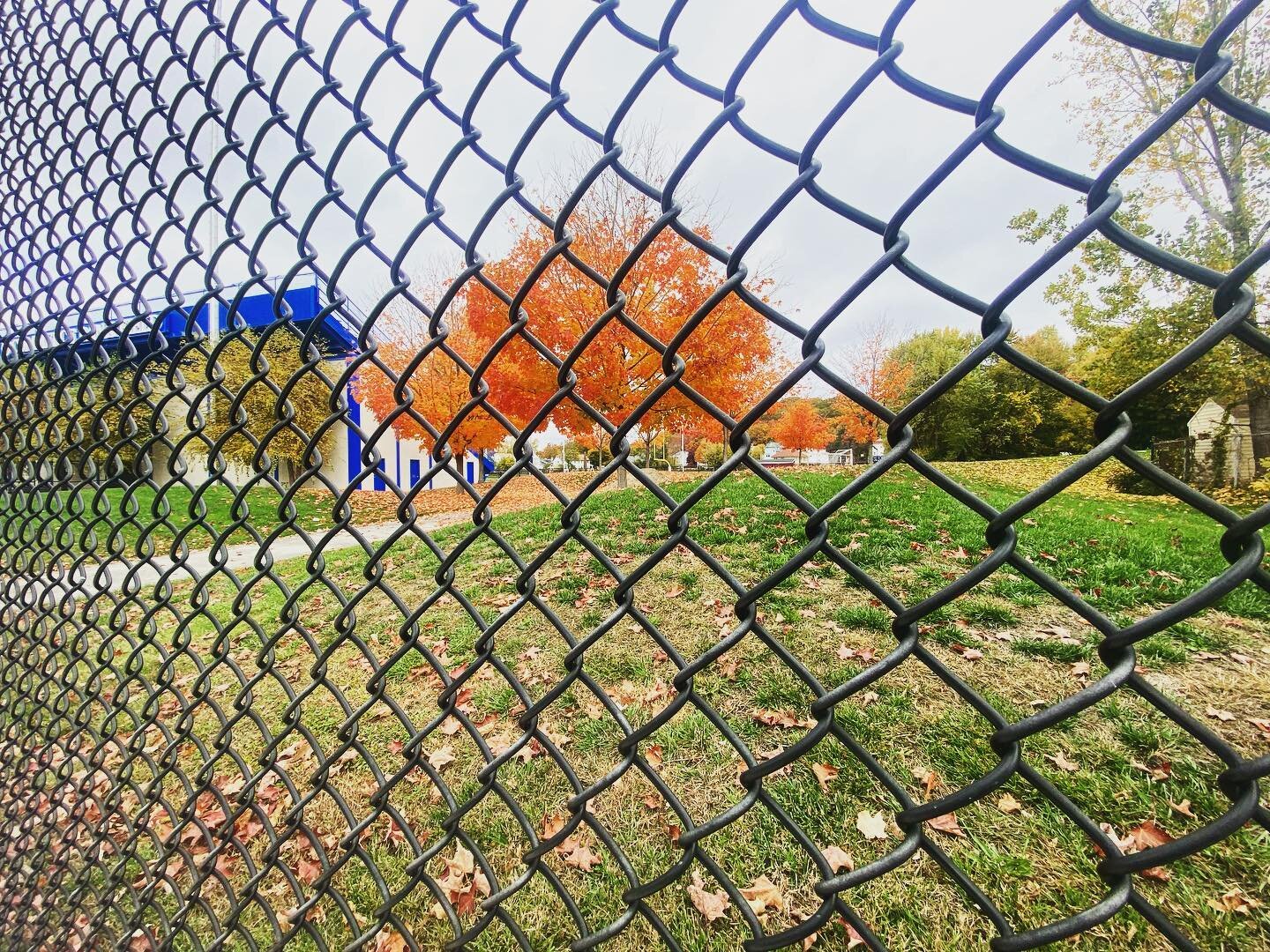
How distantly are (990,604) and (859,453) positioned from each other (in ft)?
72.9

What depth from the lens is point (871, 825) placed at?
1.78m

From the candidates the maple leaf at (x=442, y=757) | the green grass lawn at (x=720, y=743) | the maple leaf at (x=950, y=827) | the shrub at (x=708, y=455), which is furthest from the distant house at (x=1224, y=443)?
the shrub at (x=708, y=455)

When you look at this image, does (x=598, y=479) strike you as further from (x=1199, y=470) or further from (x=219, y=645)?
(x=1199, y=470)

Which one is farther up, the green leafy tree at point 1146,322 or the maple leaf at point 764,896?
the green leafy tree at point 1146,322

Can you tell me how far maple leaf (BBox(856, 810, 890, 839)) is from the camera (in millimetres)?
1751

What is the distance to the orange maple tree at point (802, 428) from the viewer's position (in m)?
21.1

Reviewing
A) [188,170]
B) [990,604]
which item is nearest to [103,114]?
[188,170]

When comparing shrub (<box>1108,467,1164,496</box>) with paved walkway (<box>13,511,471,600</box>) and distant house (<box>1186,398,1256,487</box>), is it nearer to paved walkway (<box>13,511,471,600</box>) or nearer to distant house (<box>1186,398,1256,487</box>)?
distant house (<box>1186,398,1256,487</box>)

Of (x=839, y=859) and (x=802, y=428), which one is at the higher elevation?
(x=839, y=859)

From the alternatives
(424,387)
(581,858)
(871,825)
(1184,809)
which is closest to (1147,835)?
(1184,809)

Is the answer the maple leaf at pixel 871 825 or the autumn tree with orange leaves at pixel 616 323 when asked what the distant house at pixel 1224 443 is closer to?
the autumn tree with orange leaves at pixel 616 323

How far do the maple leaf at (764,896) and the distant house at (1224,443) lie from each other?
8739 millimetres

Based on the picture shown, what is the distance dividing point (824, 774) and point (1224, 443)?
9021 mm

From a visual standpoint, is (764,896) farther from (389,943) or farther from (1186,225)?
(1186,225)
